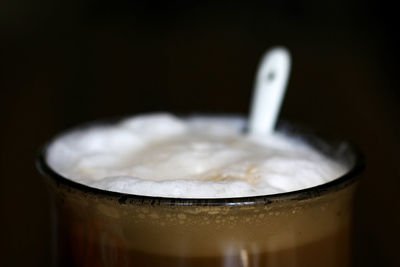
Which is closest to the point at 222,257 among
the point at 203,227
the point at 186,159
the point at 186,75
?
the point at 203,227

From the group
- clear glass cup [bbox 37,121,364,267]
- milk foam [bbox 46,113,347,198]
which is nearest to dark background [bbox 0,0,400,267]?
milk foam [bbox 46,113,347,198]

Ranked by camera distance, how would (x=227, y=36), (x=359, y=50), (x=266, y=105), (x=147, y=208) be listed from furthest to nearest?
(x=227, y=36) → (x=359, y=50) → (x=266, y=105) → (x=147, y=208)

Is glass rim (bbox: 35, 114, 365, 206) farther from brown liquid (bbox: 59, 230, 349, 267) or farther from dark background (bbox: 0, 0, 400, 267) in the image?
dark background (bbox: 0, 0, 400, 267)

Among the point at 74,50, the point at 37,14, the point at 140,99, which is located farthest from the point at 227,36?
the point at 37,14

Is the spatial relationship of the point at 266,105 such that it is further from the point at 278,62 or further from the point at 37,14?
the point at 37,14

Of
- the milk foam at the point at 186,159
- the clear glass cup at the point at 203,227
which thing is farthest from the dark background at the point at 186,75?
the clear glass cup at the point at 203,227

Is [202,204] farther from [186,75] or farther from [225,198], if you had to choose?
[186,75]
